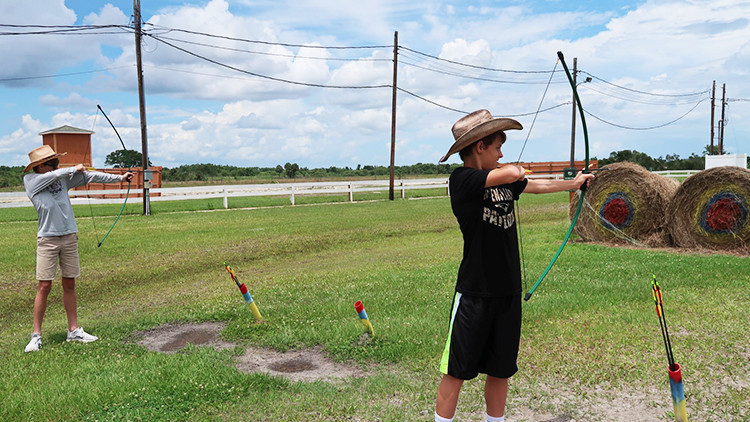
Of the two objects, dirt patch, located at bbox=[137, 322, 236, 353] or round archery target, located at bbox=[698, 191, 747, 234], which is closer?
dirt patch, located at bbox=[137, 322, 236, 353]

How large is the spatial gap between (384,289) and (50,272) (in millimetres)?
4310

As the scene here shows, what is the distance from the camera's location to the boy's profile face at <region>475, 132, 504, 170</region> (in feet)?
12.0

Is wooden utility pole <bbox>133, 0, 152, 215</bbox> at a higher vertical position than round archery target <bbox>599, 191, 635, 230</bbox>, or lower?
higher

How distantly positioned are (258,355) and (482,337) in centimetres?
319


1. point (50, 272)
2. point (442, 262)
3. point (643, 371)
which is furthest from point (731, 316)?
point (50, 272)

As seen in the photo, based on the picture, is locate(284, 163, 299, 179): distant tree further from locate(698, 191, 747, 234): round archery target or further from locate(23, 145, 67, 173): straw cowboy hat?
locate(23, 145, 67, 173): straw cowboy hat

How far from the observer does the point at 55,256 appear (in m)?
6.55

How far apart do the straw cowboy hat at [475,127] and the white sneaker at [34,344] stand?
5.17 m

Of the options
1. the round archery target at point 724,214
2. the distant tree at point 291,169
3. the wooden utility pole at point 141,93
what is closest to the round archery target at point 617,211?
the round archery target at point 724,214

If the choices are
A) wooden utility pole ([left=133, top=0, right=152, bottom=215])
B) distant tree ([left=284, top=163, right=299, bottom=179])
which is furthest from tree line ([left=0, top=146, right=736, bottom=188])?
wooden utility pole ([left=133, top=0, right=152, bottom=215])

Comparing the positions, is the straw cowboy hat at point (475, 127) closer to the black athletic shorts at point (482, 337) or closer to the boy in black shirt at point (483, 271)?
the boy in black shirt at point (483, 271)

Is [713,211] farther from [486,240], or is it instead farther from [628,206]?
[486,240]

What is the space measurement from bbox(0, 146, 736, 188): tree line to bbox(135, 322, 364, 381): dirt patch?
1594 inches

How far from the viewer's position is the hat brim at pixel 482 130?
11.5 feet
